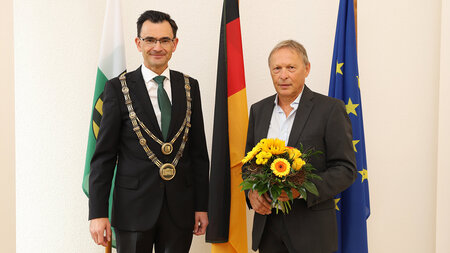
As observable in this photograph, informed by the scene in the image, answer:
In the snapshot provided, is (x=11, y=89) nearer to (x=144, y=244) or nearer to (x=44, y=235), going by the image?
(x=144, y=244)

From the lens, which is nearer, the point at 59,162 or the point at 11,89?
the point at 11,89

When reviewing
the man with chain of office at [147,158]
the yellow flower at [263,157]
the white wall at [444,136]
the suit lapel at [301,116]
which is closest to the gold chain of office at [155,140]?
the man with chain of office at [147,158]

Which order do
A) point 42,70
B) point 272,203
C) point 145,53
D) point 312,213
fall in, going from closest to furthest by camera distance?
point 272,203
point 312,213
point 145,53
point 42,70

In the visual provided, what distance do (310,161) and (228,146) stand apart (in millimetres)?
757

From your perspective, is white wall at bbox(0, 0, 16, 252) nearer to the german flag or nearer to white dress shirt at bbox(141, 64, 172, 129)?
white dress shirt at bbox(141, 64, 172, 129)

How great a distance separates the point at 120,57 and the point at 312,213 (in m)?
1.67

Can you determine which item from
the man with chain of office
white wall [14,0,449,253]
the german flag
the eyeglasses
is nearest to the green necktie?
the man with chain of office

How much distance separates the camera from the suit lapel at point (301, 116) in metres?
1.80

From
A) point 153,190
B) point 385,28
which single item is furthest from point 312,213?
point 385,28

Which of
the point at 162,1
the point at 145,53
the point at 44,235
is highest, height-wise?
the point at 162,1

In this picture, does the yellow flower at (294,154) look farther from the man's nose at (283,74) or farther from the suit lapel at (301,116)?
the man's nose at (283,74)

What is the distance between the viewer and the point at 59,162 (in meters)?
2.88

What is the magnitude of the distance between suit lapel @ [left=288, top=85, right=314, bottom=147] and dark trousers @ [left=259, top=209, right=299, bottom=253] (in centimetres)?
39

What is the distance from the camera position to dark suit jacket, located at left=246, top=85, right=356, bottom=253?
5.66 ft
